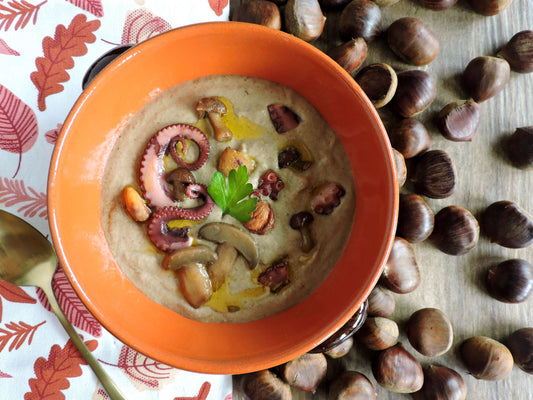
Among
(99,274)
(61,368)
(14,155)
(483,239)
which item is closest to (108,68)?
(14,155)

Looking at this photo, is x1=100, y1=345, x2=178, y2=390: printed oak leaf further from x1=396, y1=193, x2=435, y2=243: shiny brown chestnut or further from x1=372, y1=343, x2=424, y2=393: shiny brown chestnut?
x1=396, y1=193, x2=435, y2=243: shiny brown chestnut

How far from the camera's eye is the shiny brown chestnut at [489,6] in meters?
2.39

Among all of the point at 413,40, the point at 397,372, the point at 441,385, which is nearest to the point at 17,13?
the point at 413,40

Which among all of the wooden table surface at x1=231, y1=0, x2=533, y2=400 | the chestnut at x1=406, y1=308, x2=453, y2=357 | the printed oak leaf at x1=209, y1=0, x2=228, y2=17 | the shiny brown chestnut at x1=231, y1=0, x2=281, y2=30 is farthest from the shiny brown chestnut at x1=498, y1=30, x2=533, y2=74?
the printed oak leaf at x1=209, y1=0, x2=228, y2=17

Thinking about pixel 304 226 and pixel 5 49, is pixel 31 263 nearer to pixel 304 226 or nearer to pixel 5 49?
pixel 5 49

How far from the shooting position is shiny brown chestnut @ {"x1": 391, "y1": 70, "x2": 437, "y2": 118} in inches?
90.2

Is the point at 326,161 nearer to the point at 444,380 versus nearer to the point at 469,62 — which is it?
the point at 469,62

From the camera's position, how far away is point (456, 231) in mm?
2283

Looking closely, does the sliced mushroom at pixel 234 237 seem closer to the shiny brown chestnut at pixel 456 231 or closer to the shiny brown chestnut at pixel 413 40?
the shiny brown chestnut at pixel 456 231

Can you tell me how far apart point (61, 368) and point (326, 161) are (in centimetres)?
163

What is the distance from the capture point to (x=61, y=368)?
216 cm

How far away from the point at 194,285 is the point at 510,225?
1.64 meters

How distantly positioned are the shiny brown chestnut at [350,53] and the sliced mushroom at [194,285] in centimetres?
123

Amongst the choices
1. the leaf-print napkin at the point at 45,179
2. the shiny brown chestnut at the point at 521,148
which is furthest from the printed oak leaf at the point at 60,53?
the shiny brown chestnut at the point at 521,148
